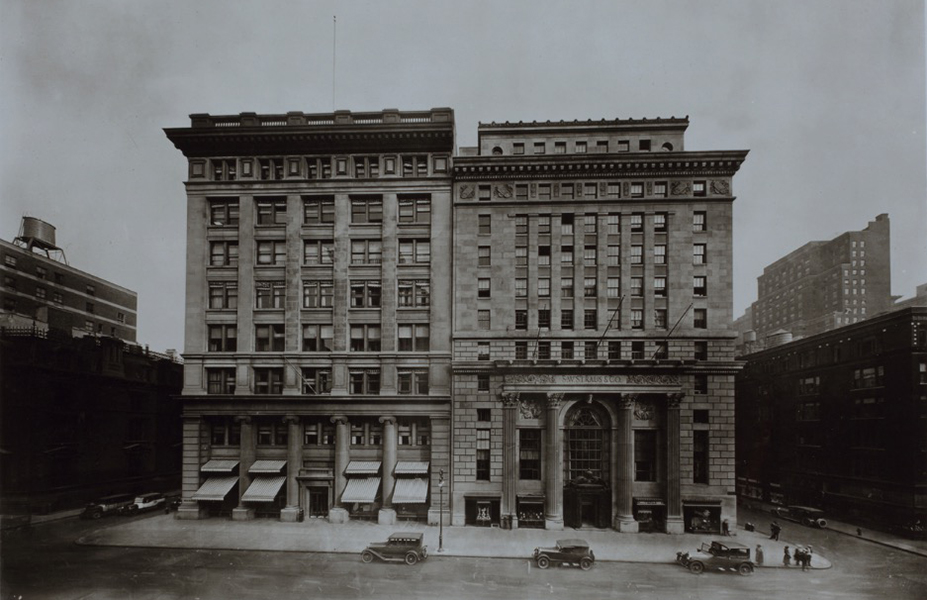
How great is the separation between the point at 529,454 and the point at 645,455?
24.6ft

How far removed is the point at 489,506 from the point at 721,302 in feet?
65.9

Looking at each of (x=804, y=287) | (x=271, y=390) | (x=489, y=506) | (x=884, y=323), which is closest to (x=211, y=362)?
(x=271, y=390)

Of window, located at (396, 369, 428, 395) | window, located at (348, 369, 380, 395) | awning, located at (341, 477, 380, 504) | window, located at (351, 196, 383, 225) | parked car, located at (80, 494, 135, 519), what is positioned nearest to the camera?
awning, located at (341, 477, 380, 504)

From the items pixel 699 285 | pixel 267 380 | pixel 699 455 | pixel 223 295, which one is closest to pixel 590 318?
pixel 699 285

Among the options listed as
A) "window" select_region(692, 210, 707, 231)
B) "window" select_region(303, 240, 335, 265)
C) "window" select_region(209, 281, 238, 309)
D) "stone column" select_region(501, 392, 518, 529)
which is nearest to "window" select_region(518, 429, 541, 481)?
"stone column" select_region(501, 392, 518, 529)

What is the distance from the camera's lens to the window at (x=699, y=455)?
3222cm

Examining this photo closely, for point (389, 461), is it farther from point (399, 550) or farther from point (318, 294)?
point (318, 294)

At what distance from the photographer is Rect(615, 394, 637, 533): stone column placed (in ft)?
104

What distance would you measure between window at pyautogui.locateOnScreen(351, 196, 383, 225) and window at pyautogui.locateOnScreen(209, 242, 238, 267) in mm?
8512

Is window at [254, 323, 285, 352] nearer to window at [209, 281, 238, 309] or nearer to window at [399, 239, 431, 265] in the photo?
window at [209, 281, 238, 309]

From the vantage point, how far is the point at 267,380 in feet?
112

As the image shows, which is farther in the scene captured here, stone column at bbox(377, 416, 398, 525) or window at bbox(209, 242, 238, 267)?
window at bbox(209, 242, 238, 267)

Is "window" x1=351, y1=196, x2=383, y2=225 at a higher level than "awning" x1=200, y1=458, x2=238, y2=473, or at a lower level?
higher

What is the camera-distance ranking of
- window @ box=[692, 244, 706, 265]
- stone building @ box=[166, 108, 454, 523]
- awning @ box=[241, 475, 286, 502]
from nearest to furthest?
awning @ box=[241, 475, 286, 502], window @ box=[692, 244, 706, 265], stone building @ box=[166, 108, 454, 523]
